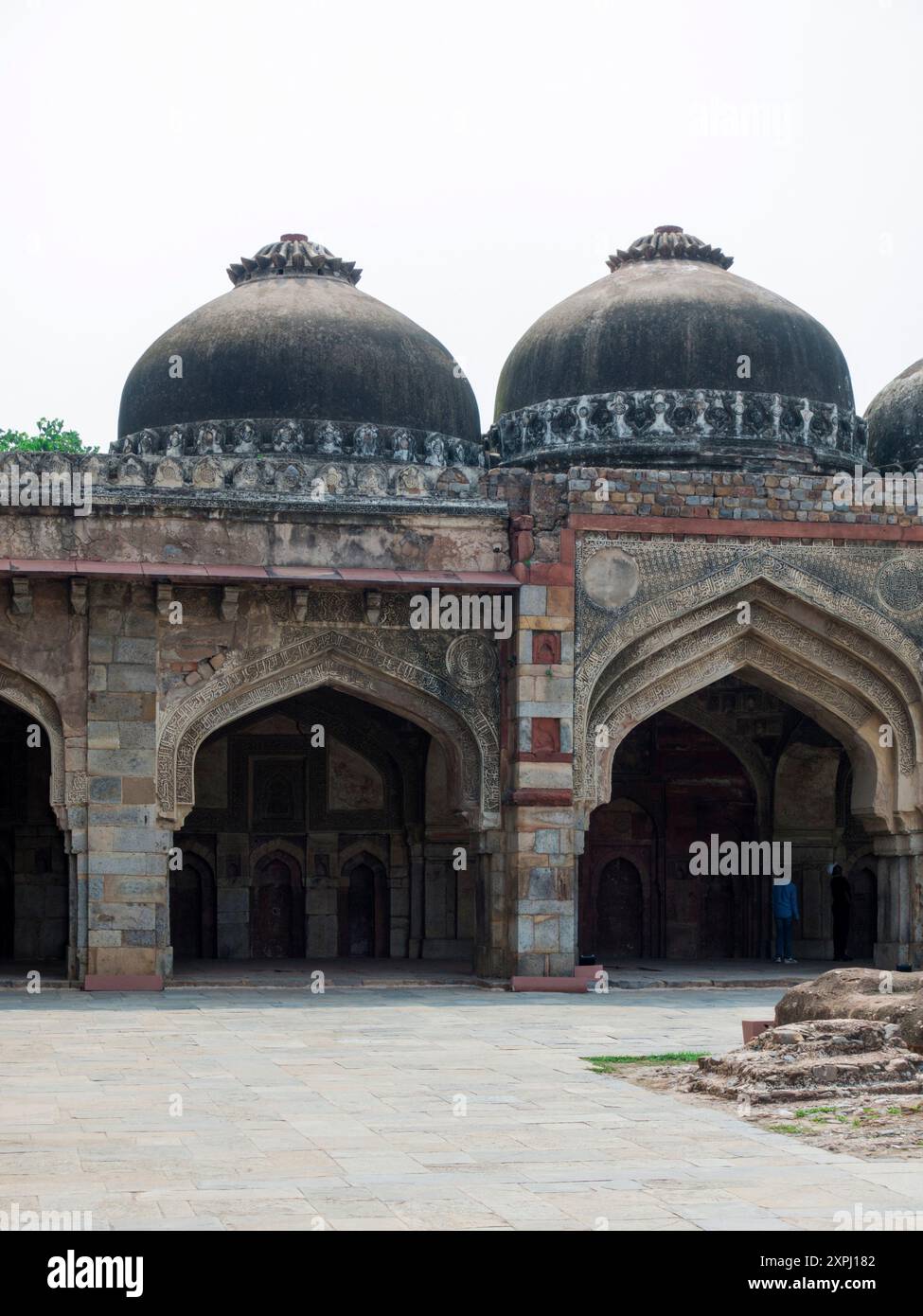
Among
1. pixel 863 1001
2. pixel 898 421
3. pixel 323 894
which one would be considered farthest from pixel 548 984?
pixel 898 421

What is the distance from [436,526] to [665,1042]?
5.29m

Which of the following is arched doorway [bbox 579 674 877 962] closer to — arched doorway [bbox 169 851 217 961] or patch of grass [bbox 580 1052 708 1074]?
arched doorway [bbox 169 851 217 961]

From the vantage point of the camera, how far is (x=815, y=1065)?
25.6ft

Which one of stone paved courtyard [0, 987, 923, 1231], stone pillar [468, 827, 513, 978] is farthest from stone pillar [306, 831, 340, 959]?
stone paved courtyard [0, 987, 923, 1231]

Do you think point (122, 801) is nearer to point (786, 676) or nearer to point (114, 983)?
point (114, 983)

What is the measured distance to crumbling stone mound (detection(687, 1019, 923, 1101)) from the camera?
769 centimetres

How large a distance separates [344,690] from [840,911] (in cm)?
607

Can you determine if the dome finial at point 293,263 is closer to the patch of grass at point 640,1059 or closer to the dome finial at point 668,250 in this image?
the dome finial at point 668,250

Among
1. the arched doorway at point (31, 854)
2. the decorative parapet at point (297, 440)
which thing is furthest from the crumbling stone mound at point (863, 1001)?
the arched doorway at point (31, 854)

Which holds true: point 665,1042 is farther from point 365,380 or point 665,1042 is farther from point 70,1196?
point 365,380

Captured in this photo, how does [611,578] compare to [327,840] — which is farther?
[327,840]

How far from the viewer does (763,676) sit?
15695 mm

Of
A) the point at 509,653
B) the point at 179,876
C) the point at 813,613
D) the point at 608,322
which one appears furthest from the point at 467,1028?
the point at 608,322

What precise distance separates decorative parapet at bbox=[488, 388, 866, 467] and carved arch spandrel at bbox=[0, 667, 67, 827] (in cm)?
553
